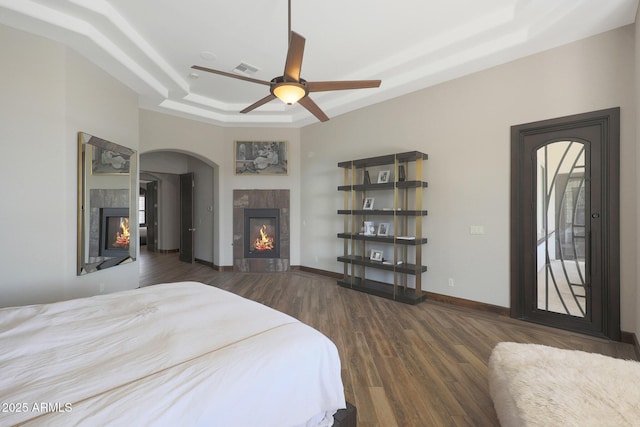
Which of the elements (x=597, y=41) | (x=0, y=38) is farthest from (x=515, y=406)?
(x=0, y=38)

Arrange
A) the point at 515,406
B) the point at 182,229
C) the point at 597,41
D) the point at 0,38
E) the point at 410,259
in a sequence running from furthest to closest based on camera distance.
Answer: the point at 182,229
the point at 410,259
the point at 597,41
the point at 0,38
the point at 515,406

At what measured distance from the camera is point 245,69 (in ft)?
14.5

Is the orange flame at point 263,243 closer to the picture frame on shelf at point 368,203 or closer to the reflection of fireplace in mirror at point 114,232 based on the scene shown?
the picture frame on shelf at point 368,203

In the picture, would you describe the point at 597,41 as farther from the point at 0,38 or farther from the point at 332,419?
the point at 0,38

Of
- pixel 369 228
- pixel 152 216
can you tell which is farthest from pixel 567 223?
pixel 152 216

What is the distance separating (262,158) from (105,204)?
10.3ft

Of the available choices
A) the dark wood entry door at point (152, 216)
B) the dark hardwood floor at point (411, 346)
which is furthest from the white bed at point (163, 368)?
the dark wood entry door at point (152, 216)

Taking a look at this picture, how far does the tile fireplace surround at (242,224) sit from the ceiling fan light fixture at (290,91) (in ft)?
12.8

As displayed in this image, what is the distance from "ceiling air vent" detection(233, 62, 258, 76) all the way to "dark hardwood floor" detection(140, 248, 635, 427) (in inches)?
132

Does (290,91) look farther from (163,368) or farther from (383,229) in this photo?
(383,229)

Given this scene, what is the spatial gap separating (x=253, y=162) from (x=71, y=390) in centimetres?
560

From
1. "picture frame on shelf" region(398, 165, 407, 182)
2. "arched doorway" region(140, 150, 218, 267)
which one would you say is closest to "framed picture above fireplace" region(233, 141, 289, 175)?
"arched doorway" region(140, 150, 218, 267)

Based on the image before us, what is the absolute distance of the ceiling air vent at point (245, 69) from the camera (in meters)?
4.33

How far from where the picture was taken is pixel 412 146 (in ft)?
15.1
